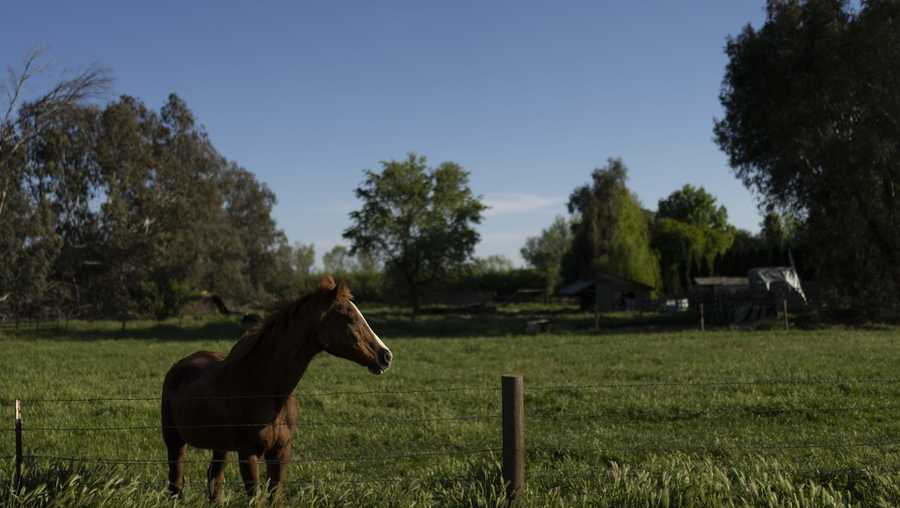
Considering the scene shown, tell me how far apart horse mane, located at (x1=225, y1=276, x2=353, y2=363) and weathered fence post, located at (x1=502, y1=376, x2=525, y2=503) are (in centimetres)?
146

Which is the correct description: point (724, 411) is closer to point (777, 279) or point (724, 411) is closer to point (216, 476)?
point (216, 476)

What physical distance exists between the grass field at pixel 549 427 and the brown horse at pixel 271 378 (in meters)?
0.42

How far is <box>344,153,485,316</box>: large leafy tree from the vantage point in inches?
2346

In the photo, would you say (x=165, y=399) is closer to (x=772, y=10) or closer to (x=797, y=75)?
(x=797, y=75)

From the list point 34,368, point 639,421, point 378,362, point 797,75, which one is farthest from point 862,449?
point 797,75

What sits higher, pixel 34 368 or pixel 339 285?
pixel 339 285

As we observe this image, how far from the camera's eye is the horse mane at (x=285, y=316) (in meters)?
6.44

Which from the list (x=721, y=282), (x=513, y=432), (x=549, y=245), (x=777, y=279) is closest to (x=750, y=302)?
(x=777, y=279)

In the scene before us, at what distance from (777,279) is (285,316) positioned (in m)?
47.1

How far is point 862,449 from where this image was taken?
9.00 metres

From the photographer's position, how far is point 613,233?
70.5 m

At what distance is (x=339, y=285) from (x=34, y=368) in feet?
57.9

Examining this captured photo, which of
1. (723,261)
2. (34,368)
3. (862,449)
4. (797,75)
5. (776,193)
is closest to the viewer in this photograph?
(862,449)

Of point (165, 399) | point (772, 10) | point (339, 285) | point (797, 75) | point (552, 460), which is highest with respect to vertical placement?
point (772, 10)
